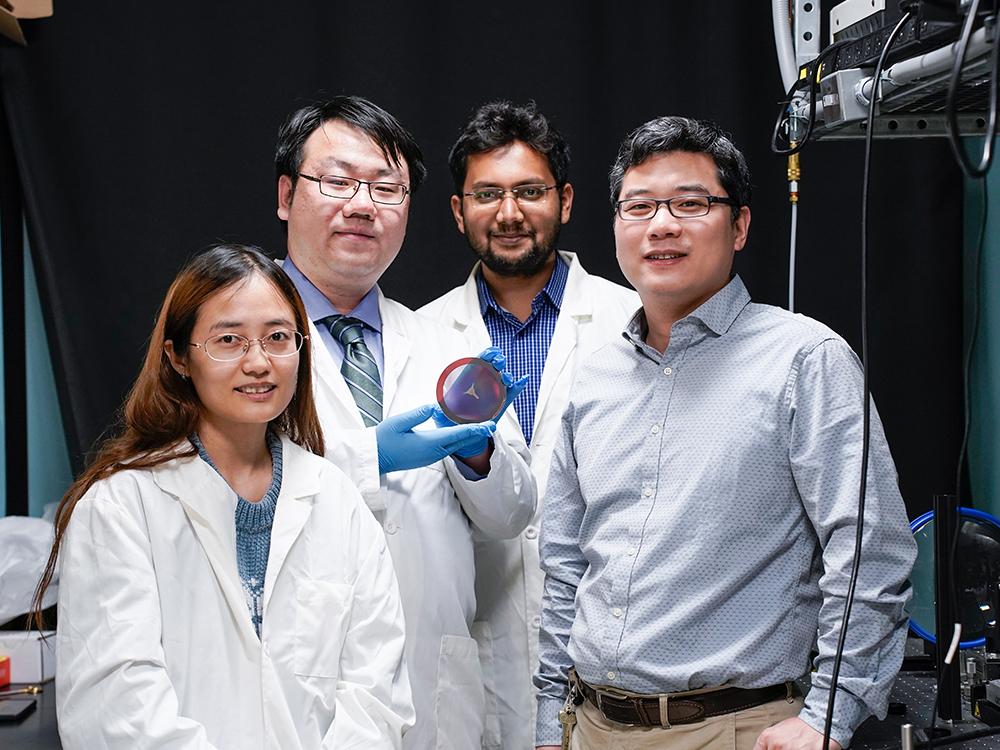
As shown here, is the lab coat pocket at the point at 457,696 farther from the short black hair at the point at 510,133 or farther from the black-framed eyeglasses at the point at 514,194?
the short black hair at the point at 510,133

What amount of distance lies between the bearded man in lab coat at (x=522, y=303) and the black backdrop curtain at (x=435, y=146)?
340mm

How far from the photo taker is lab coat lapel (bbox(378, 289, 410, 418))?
187 cm

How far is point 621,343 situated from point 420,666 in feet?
2.08

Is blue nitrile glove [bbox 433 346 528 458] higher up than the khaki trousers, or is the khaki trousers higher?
blue nitrile glove [bbox 433 346 528 458]

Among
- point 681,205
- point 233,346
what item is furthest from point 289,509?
point 681,205

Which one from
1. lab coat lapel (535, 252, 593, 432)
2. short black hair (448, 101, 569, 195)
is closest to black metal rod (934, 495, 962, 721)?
lab coat lapel (535, 252, 593, 432)

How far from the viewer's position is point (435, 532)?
181 centimetres

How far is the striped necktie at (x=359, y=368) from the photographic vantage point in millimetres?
1846

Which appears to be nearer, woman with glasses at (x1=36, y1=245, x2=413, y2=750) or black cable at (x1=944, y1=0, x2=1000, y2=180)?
black cable at (x1=944, y1=0, x2=1000, y2=180)

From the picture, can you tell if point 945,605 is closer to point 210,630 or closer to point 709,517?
point 709,517

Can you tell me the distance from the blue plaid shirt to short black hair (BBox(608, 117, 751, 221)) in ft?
2.19

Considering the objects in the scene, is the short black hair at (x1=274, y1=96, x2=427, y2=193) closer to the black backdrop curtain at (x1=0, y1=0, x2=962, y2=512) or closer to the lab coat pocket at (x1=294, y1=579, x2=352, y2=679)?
the black backdrop curtain at (x1=0, y1=0, x2=962, y2=512)

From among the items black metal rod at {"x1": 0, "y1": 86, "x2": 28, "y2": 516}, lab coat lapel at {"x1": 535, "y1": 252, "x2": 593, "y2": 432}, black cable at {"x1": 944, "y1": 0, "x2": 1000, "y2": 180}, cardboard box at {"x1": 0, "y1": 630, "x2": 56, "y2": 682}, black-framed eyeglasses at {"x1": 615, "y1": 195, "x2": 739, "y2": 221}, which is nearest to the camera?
black cable at {"x1": 944, "y1": 0, "x2": 1000, "y2": 180}

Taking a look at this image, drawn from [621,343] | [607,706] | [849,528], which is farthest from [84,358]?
[849,528]
